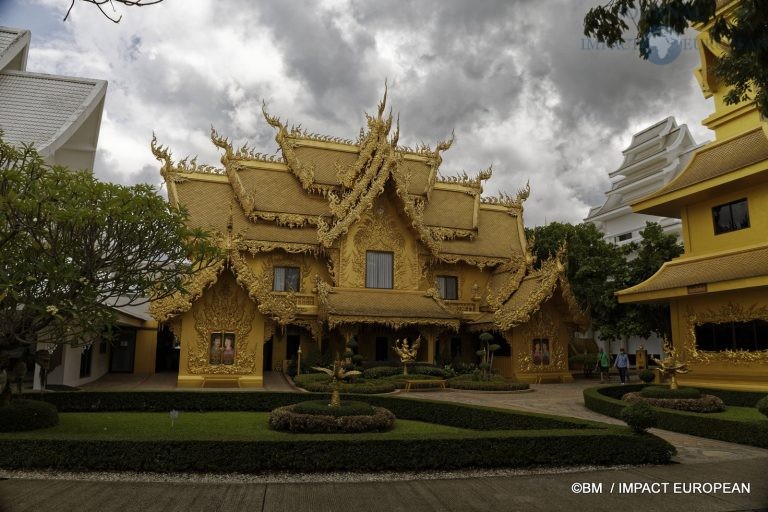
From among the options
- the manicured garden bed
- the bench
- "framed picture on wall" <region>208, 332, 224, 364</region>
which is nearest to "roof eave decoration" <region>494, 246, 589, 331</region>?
the bench

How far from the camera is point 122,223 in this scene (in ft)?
29.0

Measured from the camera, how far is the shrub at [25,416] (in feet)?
29.5

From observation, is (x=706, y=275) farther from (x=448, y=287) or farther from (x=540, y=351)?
(x=448, y=287)

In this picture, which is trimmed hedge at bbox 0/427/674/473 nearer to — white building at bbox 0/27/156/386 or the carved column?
white building at bbox 0/27/156/386

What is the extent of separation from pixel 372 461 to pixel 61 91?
2084cm

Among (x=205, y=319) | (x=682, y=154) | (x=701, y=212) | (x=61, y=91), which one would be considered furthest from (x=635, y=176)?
(x=61, y=91)

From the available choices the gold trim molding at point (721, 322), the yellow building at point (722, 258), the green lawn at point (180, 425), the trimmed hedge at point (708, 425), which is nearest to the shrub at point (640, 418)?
the green lawn at point (180, 425)

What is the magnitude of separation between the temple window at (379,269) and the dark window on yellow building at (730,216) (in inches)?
482

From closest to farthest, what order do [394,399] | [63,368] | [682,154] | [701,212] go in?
[394,399], [63,368], [701,212], [682,154]

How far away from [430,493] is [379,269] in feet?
56.2

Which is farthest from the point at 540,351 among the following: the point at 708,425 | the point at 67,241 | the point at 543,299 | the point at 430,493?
the point at 67,241

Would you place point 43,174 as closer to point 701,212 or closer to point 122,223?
point 122,223

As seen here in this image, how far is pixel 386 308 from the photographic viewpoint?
21.1 meters

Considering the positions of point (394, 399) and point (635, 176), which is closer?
point (394, 399)
